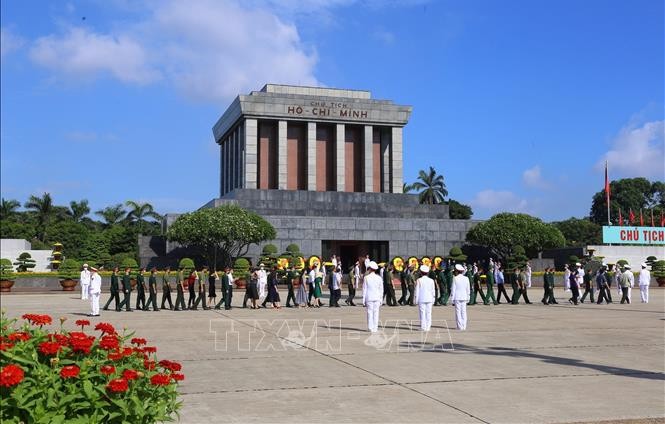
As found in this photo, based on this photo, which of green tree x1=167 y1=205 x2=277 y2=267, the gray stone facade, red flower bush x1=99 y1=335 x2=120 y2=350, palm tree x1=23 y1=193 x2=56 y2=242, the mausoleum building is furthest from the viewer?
palm tree x1=23 y1=193 x2=56 y2=242

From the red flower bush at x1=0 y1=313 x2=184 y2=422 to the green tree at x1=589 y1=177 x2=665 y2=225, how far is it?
99.0 m

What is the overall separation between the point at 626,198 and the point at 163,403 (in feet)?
335

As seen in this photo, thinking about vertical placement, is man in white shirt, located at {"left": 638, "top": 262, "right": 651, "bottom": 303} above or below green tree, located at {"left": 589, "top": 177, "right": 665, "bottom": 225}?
below

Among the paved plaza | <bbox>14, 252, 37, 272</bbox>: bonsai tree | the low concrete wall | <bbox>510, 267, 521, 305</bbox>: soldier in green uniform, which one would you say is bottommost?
the paved plaza

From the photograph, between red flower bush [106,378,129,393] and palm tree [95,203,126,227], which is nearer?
red flower bush [106,378,129,393]

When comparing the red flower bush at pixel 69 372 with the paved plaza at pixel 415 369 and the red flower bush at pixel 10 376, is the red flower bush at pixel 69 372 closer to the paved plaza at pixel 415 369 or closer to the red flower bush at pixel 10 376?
the red flower bush at pixel 10 376

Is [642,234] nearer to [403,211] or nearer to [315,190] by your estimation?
[403,211]

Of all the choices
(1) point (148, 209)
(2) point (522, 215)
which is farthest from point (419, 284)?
(1) point (148, 209)

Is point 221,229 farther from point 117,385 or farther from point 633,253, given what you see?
point 117,385

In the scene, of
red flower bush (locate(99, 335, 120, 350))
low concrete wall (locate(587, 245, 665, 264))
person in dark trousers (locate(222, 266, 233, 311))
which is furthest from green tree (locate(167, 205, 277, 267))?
red flower bush (locate(99, 335, 120, 350))

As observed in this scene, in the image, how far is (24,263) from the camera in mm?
46750

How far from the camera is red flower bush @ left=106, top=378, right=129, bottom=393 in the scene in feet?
14.1

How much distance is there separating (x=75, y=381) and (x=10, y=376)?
58 cm

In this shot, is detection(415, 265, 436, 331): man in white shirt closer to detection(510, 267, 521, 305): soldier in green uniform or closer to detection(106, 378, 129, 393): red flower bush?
detection(510, 267, 521, 305): soldier in green uniform
